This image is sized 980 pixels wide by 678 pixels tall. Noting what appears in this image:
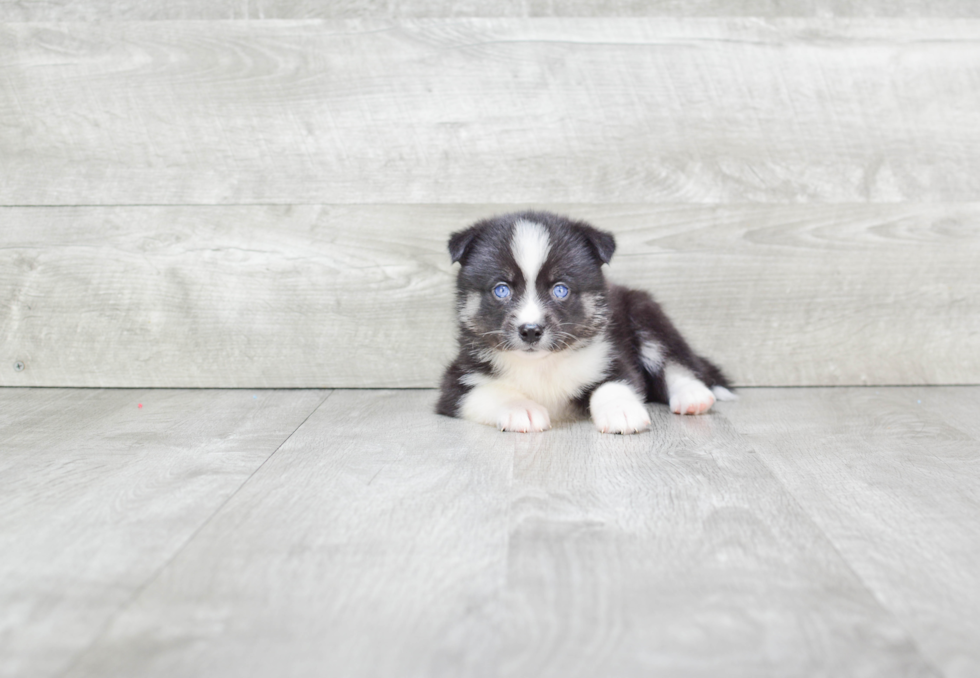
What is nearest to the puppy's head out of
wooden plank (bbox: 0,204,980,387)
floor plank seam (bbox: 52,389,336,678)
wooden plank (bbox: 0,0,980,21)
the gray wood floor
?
the gray wood floor

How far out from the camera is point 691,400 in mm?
2602

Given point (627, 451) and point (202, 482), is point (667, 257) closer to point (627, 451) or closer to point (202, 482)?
point (627, 451)

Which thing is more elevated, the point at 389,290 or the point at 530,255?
the point at 530,255

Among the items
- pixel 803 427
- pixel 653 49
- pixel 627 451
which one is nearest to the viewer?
pixel 627 451

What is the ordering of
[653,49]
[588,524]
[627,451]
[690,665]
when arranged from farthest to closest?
[653,49] < [627,451] < [588,524] < [690,665]

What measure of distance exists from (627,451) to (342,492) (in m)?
0.75

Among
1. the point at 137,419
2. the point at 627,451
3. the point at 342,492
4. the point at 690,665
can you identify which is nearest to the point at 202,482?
the point at 342,492

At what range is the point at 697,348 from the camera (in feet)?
10.1

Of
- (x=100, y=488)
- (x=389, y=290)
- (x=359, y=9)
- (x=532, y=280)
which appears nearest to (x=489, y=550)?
(x=100, y=488)

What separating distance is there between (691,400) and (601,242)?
1.90 ft

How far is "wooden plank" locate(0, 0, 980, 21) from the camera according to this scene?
297 centimetres

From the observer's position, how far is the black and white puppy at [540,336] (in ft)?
7.86

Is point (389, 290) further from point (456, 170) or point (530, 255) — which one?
point (530, 255)

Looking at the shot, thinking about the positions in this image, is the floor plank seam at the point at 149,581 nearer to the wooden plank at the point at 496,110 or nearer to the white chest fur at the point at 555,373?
the white chest fur at the point at 555,373
